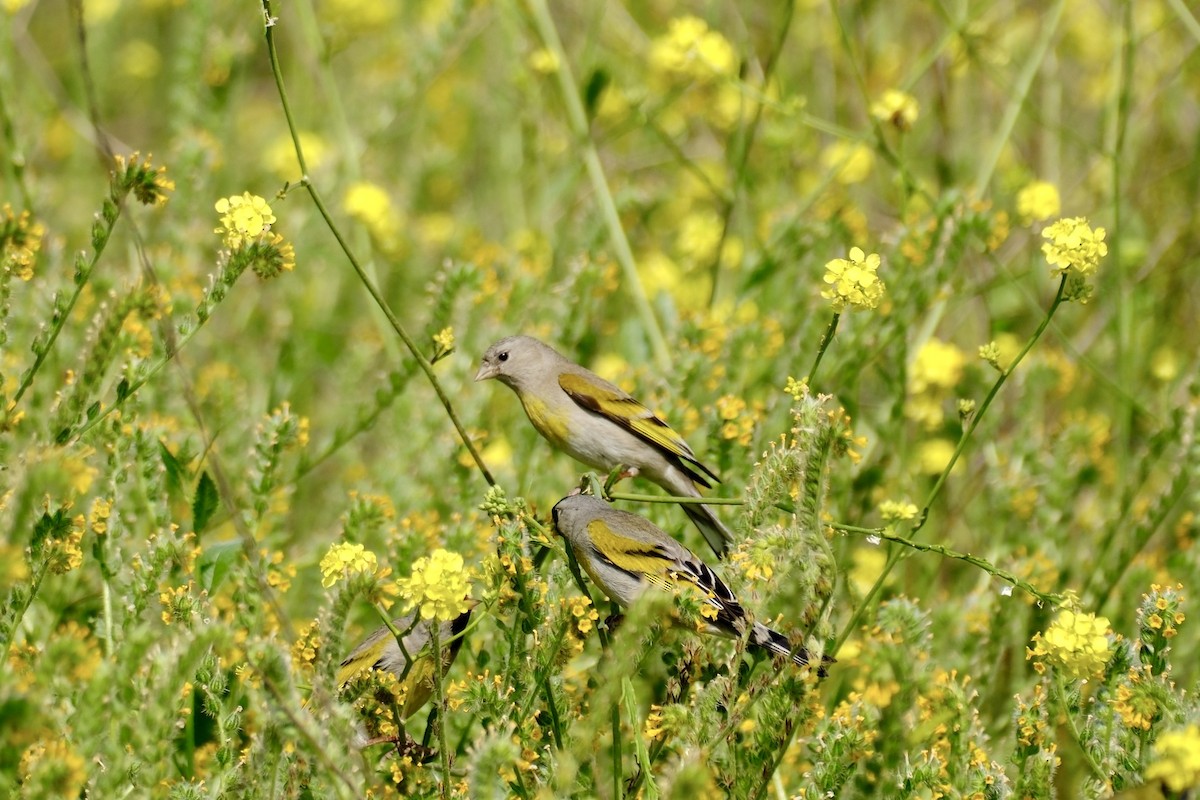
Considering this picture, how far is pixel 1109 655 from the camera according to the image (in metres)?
2.07

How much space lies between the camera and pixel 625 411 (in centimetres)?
323

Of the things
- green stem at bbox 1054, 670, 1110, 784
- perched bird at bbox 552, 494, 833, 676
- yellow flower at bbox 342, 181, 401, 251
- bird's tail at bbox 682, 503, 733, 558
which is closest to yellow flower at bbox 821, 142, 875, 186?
yellow flower at bbox 342, 181, 401, 251

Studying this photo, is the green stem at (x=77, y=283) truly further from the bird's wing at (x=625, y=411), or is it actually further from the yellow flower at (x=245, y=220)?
the bird's wing at (x=625, y=411)

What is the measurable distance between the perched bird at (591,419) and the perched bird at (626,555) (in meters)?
0.52

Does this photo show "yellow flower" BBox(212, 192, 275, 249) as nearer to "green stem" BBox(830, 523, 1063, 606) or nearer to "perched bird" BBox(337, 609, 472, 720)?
"perched bird" BBox(337, 609, 472, 720)

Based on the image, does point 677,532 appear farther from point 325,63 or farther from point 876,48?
point 876,48

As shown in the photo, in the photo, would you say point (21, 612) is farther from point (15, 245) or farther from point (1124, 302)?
A: point (1124, 302)

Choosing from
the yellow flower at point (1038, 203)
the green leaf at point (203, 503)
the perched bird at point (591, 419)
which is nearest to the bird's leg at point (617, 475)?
the perched bird at point (591, 419)

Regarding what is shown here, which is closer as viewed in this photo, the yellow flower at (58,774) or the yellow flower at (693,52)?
the yellow flower at (58,774)

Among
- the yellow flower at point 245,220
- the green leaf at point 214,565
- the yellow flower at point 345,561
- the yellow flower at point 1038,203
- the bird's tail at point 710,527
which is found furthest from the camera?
the yellow flower at point 1038,203

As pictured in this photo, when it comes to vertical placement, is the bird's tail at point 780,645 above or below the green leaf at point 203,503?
below

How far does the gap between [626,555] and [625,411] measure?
80cm

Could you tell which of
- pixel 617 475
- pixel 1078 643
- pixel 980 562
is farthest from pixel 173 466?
pixel 1078 643

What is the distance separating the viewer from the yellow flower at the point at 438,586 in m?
1.99
